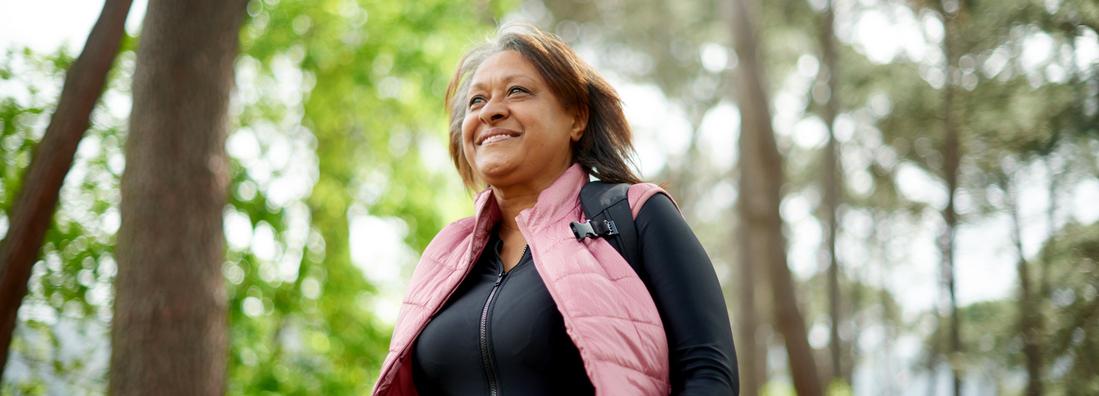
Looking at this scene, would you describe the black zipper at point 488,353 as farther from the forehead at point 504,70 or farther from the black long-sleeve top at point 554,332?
the forehead at point 504,70

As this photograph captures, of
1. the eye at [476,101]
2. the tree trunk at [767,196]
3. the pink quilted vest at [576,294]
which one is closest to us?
the pink quilted vest at [576,294]

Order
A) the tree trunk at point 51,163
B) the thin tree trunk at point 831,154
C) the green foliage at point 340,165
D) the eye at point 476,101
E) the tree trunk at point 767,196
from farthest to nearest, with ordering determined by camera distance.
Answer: the thin tree trunk at point 831,154, the tree trunk at point 767,196, the green foliage at point 340,165, the tree trunk at point 51,163, the eye at point 476,101

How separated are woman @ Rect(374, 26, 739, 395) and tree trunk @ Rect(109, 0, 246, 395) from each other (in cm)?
309

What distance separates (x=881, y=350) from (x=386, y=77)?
89.9ft

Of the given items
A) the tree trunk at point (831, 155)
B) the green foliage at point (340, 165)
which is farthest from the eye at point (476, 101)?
the tree trunk at point (831, 155)

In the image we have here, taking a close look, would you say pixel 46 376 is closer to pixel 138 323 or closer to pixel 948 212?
pixel 138 323

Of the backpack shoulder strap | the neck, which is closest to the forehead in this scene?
the neck

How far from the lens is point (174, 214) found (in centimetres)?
570

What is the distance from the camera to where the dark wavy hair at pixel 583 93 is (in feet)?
9.06

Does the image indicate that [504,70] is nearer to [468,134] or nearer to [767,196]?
[468,134]

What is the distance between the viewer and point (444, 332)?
2584 mm

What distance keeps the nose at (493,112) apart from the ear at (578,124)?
20 cm

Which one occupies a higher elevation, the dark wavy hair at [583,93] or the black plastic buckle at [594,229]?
the dark wavy hair at [583,93]

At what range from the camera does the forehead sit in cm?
277
